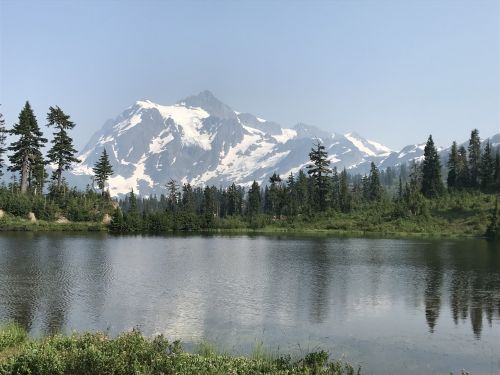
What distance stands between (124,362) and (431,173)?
571ft

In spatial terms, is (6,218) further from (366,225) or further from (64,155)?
(366,225)

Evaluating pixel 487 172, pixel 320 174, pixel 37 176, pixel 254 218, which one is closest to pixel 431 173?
pixel 487 172

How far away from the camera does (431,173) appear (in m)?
174

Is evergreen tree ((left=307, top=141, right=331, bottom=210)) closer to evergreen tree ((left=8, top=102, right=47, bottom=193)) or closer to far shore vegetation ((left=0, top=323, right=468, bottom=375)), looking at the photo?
evergreen tree ((left=8, top=102, right=47, bottom=193))

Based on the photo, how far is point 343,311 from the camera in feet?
121

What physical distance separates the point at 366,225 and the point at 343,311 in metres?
113

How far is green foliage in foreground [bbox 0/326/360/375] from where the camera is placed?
16.0m

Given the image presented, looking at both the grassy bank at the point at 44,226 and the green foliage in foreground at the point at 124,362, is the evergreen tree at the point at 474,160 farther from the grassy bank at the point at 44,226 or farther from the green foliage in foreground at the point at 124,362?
the green foliage in foreground at the point at 124,362

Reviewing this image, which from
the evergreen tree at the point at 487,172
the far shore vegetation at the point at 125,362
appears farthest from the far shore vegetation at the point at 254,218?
the far shore vegetation at the point at 125,362

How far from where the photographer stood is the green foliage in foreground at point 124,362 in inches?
630

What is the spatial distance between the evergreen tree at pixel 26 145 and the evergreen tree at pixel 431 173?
5113 inches

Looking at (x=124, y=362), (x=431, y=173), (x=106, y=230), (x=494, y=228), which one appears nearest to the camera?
(x=124, y=362)

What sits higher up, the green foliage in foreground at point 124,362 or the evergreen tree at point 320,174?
the evergreen tree at point 320,174

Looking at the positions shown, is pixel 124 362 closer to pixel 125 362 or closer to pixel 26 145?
pixel 125 362
